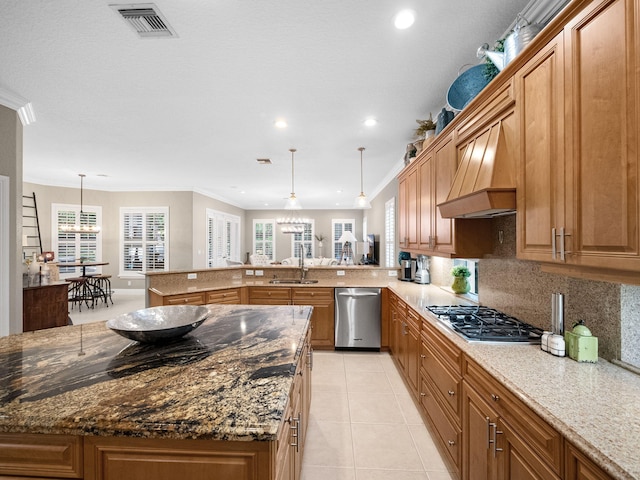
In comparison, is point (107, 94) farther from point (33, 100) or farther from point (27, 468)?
point (27, 468)

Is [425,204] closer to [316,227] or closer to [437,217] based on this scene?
[437,217]

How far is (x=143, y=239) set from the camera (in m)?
8.12

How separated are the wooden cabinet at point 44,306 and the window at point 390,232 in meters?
5.35

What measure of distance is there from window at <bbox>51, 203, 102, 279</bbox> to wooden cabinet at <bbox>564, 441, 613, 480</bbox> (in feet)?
30.4

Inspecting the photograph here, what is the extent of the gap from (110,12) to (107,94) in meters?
1.26

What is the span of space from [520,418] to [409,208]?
8.52ft

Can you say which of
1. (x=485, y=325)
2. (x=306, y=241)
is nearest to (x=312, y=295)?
(x=485, y=325)

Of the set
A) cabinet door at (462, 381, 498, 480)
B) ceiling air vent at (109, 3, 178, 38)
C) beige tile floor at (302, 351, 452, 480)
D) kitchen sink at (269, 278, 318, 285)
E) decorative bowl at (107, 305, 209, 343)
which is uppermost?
ceiling air vent at (109, 3, 178, 38)

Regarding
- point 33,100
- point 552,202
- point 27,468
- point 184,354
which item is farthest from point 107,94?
point 552,202

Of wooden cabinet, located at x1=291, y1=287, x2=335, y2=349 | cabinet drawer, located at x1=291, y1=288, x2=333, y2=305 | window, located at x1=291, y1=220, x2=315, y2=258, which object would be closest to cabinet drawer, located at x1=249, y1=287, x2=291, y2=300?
cabinet drawer, located at x1=291, y1=288, x2=333, y2=305

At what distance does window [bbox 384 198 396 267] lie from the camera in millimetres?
5852

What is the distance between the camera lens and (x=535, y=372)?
1315mm

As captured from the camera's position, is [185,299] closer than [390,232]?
Yes

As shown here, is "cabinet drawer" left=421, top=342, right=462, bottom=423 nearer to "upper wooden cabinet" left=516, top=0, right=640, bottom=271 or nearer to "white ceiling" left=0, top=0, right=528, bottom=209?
"upper wooden cabinet" left=516, top=0, right=640, bottom=271
